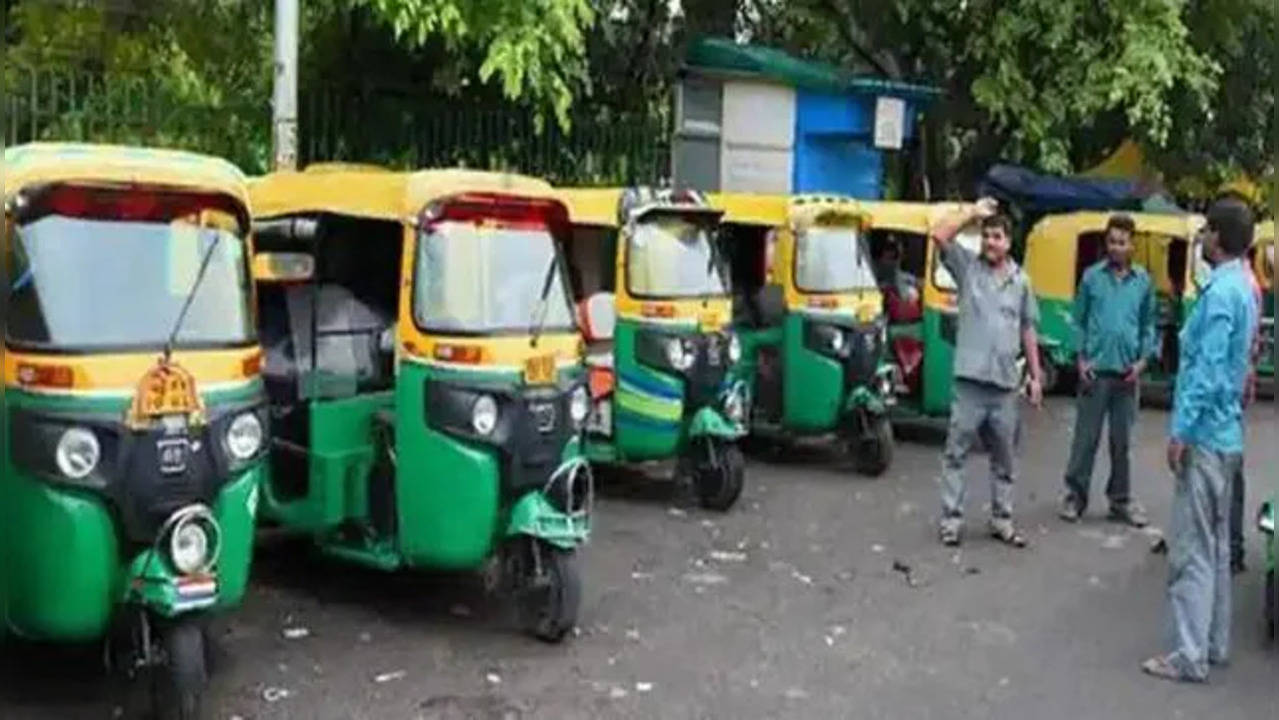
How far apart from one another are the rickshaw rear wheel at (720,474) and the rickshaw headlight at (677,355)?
52 centimetres

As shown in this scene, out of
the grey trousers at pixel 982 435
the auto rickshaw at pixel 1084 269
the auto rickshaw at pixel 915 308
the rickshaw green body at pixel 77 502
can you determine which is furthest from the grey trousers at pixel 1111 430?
the auto rickshaw at pixel 1084 269

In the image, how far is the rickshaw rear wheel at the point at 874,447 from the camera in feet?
37.9

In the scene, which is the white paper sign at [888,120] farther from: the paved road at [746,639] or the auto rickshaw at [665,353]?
the paved road at [746,639]

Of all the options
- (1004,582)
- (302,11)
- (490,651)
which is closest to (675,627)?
(490,651)

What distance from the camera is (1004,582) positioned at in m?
8.41

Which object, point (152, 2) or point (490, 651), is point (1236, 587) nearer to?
point (490, 651)

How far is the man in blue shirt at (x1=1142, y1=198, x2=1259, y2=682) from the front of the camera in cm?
660

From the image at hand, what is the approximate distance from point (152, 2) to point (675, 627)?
667 cm

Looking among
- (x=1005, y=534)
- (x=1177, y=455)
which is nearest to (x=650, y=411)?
(x=1005, y=534)

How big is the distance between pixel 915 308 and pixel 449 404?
719 cm

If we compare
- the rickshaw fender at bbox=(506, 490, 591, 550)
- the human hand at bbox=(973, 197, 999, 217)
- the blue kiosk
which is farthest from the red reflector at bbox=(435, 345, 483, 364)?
the blue kiosk

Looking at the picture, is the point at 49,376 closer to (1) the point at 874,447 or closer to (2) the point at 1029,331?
(2) the point at 1029,331

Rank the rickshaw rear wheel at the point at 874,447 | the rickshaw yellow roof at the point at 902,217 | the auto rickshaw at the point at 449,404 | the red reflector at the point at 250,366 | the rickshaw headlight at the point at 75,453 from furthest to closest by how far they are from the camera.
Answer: the rickshaw yellow roof at the point at 902,217
the rickshaw rear wheel at the point at 874,447
the auto rickshaw at the point at 449,404
the red reflector at the point at 250,366
the rickshaw headlight at the point at 75,453

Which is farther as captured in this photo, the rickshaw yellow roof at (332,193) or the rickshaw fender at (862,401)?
the rickshaw fender at (862,401)
